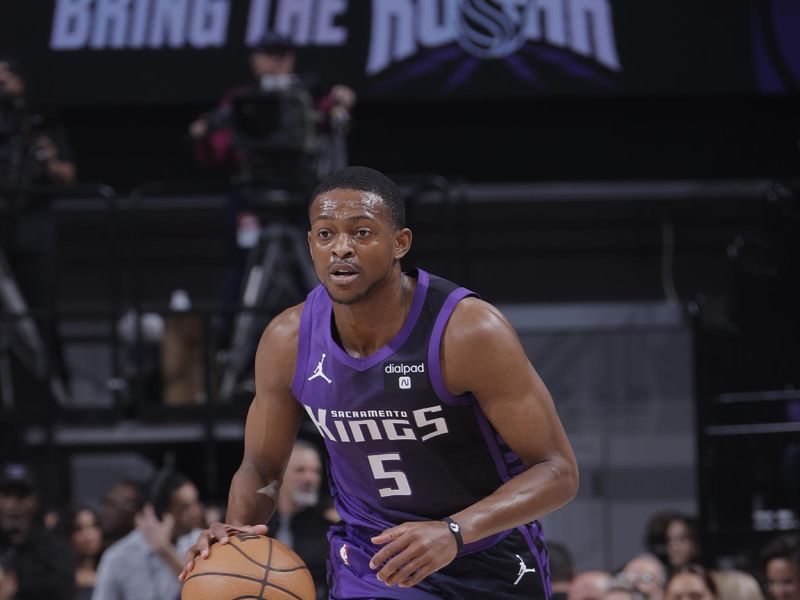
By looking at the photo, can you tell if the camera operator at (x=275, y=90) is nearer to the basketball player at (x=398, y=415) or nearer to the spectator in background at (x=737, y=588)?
the spectator in background at (x=737, y=588)

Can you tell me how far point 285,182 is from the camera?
341 inches

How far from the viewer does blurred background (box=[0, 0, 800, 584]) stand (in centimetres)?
912

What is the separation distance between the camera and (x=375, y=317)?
394cm

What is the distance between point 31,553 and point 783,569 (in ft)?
12.7

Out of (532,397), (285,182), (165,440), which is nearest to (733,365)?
(285,182)

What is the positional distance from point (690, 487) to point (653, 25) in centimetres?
348

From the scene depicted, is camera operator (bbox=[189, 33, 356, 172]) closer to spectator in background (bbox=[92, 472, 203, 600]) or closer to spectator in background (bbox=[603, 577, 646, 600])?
spectator in background (bbox=[92, 472, 203, 600])

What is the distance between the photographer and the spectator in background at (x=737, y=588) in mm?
6992

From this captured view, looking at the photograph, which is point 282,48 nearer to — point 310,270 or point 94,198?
point 310,270

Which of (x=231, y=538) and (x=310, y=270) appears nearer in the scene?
(x=231, y=538)

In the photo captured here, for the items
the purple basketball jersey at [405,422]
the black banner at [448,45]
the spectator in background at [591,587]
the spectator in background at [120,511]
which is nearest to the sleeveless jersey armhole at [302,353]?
the purple basketball jersey at [405,422]

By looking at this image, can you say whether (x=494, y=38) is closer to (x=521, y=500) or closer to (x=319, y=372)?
(x=319, y=372)

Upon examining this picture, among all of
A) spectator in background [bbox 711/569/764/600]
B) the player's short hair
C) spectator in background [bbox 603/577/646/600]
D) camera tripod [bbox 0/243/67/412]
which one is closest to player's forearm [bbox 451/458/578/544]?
the player's short hair

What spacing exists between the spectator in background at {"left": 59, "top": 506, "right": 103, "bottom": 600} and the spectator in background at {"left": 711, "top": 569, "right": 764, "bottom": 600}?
3791 mm
